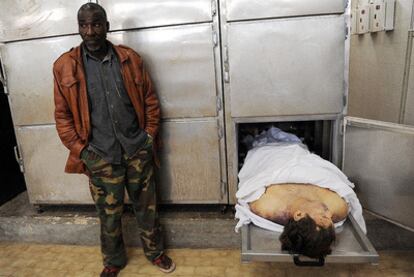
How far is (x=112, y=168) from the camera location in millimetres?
2205

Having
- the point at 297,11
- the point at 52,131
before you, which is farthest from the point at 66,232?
the point at 297,11

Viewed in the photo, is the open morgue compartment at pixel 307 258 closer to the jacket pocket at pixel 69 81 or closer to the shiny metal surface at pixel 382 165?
the shiny metal surface at pixel 382 165

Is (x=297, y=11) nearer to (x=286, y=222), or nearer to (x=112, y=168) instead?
(x=286, y=222)

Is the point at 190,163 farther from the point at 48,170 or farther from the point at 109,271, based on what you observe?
the point at 48,170

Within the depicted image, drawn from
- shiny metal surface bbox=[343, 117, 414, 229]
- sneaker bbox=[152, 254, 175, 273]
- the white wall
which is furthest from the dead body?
the white wall

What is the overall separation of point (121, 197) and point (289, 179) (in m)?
1.18

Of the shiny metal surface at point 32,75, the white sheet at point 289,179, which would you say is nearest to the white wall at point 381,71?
the white sheet at point 289,179

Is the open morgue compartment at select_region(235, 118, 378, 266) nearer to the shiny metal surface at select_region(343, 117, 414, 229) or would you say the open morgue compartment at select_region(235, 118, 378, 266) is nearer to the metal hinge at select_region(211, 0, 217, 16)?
the shiny metal surface at select_region(343, 117, 414, 229)

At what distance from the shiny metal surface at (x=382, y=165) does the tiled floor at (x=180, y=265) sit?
41 cm

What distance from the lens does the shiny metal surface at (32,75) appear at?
2.58m

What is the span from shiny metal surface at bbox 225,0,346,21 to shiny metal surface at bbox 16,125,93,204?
1.75 meters

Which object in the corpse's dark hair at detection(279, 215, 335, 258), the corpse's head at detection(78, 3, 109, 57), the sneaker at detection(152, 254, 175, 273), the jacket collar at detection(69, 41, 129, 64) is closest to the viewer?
the corpse's dark hair at detection(279, 215, 335, 258)

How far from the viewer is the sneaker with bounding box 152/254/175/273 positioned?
2457 mm

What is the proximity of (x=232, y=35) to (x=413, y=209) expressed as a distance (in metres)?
1.68
